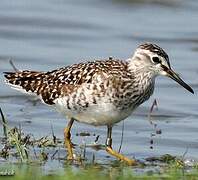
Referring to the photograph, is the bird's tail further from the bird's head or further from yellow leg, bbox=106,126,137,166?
the bird's head

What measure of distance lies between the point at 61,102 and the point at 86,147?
811 millimetres

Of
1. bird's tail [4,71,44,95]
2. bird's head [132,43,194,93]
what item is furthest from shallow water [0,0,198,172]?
bird's head [132,43,194,93]

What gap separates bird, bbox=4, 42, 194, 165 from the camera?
11547 mm

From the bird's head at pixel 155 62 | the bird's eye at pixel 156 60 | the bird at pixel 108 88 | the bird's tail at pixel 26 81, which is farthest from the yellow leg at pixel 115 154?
the bird's tail at pixel 26 81

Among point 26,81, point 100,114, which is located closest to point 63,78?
point 26,81

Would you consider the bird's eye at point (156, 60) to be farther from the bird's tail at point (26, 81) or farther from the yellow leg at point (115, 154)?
the bird's tail at point (26, 81)

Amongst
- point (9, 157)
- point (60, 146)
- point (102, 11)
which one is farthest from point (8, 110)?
point (102, 11)

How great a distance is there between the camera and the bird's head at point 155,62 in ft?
38.5

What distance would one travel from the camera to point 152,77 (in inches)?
466

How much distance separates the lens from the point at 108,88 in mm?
11555

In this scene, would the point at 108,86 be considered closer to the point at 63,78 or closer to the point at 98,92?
the point at 98,92

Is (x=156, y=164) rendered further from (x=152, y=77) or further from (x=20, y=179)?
(x=20, y=179)

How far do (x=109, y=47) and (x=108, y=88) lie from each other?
22.6 ft

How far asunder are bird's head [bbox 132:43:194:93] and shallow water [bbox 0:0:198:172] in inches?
47.4
